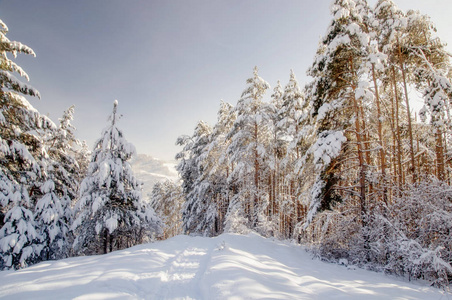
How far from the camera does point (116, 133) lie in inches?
496

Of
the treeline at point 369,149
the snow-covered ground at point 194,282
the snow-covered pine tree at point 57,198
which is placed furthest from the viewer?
the snow-covered pine tree at point 57,198

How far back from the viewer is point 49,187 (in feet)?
38.3

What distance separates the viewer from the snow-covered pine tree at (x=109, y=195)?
458 inches

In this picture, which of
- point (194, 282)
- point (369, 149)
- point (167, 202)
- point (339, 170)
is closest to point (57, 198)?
point (194, 282)

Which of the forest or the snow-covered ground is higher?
the forest

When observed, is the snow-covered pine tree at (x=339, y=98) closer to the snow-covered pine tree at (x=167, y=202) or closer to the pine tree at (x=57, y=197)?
the pine tree at (x=57, y=197)

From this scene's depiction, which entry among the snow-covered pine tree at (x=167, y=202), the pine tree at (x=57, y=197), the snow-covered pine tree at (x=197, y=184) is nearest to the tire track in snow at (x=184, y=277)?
the pine tree at (x=57, y=197)

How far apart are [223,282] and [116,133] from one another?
35.8 feet

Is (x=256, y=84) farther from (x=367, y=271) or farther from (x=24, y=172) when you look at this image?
(x=24, y=172)

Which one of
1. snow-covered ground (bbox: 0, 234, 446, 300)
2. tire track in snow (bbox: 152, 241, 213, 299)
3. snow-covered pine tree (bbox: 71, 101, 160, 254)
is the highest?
snow-covered pine tree (bbox: 71, 101, 160, 254)

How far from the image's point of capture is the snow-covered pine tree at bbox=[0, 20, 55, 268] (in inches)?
365

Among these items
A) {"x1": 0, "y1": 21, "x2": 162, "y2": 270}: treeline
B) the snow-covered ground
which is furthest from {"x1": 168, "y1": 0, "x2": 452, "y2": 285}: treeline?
{"x1": 0, "y1": 21, "x2": 162, "y2": 270}: treeline

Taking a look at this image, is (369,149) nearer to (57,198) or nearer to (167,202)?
(57,198)

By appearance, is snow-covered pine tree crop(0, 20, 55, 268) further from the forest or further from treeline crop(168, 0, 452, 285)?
treeline crop(168, 0, 452, 285)
